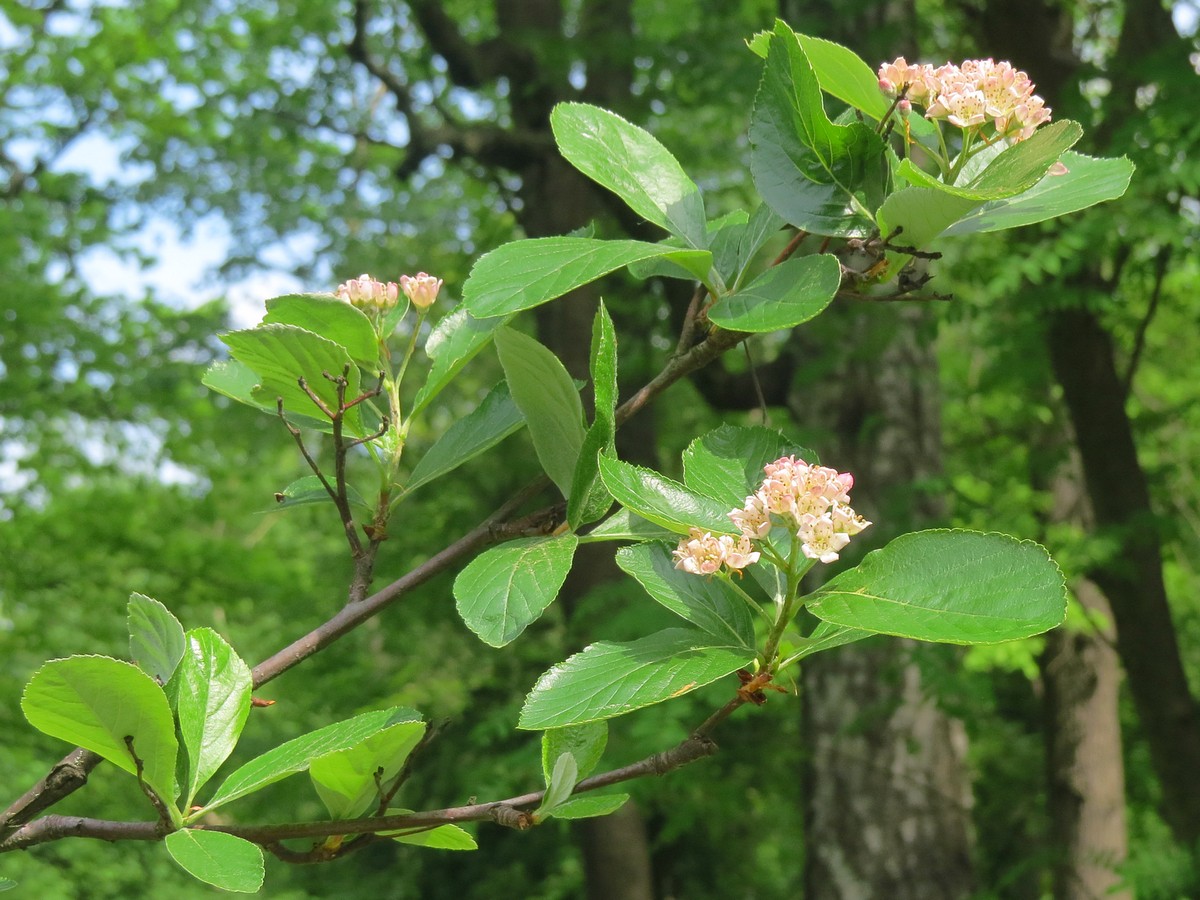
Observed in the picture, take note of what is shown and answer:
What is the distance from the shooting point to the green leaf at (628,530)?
658 millimetres

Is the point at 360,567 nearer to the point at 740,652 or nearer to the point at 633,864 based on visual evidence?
the point at 740,652

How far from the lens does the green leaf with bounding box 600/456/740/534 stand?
563mm

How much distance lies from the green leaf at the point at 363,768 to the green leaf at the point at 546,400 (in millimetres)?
169

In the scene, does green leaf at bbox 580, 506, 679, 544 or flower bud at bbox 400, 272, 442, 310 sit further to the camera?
flower bud at bbox 400, 272, 442, 310

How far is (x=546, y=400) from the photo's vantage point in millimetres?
659

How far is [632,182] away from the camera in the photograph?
714mm

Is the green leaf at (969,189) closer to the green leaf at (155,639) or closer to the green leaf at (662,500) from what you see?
the green leaf at (662,500)

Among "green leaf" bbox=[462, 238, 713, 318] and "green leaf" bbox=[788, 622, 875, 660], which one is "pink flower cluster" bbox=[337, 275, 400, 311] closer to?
"green leaf" bbox=[462, 238, 713, 318]

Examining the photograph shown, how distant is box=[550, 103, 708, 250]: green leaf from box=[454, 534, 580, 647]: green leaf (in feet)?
0.72

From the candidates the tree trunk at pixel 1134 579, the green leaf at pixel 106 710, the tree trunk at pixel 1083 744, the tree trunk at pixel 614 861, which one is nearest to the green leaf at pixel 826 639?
the green leaf at pixel 106 710

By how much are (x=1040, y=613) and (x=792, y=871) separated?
9.94m

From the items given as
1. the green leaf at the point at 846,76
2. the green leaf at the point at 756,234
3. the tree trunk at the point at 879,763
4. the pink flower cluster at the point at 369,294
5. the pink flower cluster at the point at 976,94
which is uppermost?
the green leaf at the point at 846,76

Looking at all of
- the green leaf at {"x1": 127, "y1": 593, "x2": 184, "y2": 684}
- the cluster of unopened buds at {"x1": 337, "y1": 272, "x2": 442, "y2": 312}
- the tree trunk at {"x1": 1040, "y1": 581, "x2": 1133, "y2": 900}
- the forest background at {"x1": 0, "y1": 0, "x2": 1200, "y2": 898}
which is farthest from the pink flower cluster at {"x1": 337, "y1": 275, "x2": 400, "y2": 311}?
the tree trunk at {"x1": 1040, "y1": 581, "x2": 1133, "y2": 900}

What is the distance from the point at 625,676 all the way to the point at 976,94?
38cm
